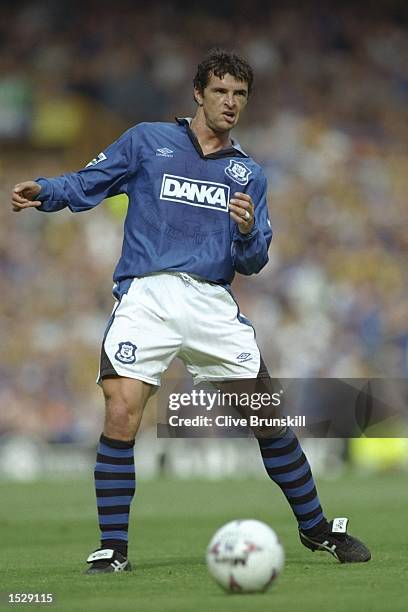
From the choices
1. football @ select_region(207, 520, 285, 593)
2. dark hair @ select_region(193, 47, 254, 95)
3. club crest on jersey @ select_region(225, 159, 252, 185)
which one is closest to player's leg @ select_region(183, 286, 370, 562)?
club crest on jersey @ select_region(225, 159, 252, 185)

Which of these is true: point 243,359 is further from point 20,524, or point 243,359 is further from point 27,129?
point 27,129

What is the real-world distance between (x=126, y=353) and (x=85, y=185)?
3.01 feet

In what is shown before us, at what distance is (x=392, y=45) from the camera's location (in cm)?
2320

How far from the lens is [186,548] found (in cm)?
798

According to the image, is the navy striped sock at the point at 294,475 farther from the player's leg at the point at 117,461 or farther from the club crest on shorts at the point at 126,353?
the club crest on shorts at the point at 126,353

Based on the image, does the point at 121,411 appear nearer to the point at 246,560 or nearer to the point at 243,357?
the point at 243,357

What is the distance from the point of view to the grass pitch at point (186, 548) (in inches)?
199

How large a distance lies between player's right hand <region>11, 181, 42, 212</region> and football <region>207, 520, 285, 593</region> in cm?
208

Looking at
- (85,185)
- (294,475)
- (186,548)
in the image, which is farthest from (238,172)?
(186,548)

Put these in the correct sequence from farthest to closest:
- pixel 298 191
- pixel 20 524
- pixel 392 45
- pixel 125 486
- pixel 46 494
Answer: pixel 392 45 → pixel 298 191 → pixel 46 494 → pixel 20 524 → pixel 125 486

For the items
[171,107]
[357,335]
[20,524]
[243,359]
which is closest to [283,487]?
[243,359]

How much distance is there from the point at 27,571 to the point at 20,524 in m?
3.66

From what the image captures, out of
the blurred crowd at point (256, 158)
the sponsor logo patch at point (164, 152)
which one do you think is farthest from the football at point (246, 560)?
the blurred crowd at point (256, 158)

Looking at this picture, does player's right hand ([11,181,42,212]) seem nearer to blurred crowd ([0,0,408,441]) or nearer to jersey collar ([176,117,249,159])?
jersey collar ([176,117,249,159])
